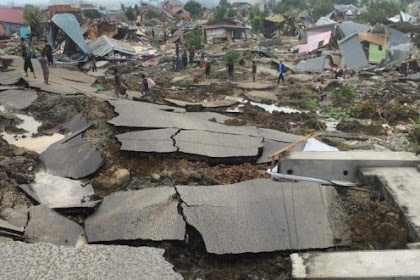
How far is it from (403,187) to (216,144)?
2737 millimetres

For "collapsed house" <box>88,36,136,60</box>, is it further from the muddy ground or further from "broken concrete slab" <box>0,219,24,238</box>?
"broken concrete slab" <box>0,219,24,238</box>

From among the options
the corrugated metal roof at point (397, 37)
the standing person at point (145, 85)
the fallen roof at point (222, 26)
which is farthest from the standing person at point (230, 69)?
the fallen roof at point (222, 26)

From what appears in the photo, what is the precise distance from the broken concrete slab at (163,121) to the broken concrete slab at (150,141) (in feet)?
1.04

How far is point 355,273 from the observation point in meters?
3.18

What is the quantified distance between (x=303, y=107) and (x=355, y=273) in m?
9.00

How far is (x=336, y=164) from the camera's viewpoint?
5.18 metres

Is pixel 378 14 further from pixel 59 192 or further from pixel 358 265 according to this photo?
pixel 358 265

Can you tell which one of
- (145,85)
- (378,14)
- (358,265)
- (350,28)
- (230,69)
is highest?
(378,14)

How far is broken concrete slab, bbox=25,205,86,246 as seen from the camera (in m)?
4.20

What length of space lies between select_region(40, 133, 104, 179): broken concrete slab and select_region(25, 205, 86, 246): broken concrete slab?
4.56 ft

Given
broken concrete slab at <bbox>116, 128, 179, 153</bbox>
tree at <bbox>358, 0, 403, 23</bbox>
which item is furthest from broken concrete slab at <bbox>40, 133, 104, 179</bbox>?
tree at <bbox>358, 0, 403, 23</bbox>

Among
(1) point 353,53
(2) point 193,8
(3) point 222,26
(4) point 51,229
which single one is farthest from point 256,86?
(2) point 193,8

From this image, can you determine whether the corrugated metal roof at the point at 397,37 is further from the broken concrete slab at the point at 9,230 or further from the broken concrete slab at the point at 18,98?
Answer: the broken concrete slab at the point at 9,230

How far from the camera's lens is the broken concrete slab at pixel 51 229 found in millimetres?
4199
